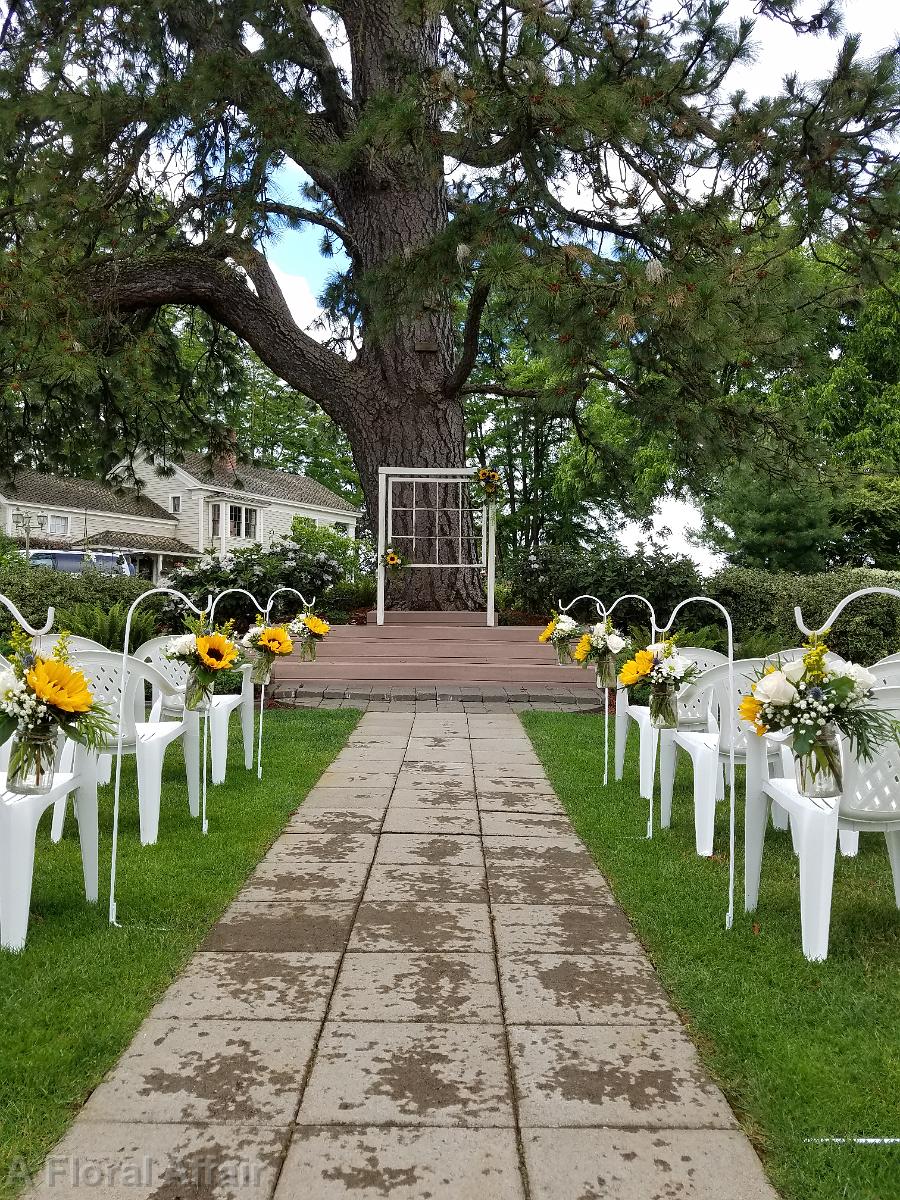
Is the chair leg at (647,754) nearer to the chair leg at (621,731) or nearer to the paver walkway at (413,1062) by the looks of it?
the chair leg at (621,731)

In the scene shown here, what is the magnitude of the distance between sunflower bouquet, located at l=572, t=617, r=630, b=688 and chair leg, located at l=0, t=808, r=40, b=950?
12.8ft

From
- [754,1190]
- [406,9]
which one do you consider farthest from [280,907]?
[406,9]

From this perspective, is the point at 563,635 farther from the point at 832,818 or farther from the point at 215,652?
the point at 832,818

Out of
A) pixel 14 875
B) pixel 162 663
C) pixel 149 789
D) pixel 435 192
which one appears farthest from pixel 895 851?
pixel 435 192

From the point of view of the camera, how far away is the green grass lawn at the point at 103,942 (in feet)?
7.79

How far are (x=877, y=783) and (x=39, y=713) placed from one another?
9.51 ft

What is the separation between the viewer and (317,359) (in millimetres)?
12906

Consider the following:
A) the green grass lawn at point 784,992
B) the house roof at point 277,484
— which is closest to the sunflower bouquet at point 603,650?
the green grass lawn at point 784,992

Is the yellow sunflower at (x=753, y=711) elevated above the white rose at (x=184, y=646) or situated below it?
below

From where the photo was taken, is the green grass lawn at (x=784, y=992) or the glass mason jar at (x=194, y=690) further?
the glass mason jar at (x=194, y=690)

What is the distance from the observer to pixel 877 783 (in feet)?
11.2

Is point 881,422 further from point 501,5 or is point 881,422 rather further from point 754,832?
point 754,832

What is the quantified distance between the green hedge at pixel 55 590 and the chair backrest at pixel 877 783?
9358 millimetres

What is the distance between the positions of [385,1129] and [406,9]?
765cm
